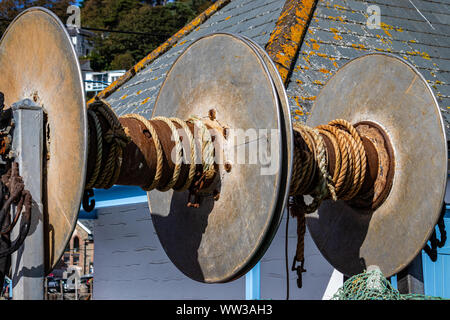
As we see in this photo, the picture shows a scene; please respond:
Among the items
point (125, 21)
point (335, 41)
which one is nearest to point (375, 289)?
point (335, 41)

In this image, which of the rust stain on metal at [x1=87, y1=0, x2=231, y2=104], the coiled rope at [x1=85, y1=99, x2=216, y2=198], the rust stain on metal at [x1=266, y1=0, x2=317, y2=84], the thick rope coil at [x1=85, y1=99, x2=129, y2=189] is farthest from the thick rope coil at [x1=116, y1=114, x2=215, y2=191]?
the rust stain on metal at [x1=87, y1=0, x2=231, y2=104]

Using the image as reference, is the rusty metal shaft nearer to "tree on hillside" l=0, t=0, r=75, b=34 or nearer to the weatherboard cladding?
the weatherboard cladding

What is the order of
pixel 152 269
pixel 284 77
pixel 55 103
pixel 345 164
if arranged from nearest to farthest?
pixel 55 103 < pixel 345 164 < pixel 284 77 < pixel 152 269

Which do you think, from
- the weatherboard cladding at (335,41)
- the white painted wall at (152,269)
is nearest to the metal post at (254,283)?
the white painted wall at (152,269)

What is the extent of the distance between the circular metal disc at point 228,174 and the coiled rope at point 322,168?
317 mm

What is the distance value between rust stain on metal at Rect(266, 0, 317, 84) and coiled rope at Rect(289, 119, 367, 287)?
77.8 inches

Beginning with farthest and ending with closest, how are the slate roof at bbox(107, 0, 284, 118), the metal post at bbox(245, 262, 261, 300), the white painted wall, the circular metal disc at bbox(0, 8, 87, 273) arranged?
the slate roof at bbox(107, 0, 284, 118), the white painted wall, the metal post at bbox(245, 262, 261, 300), the circular metal disc at bbox(0, 8, 87, 273)

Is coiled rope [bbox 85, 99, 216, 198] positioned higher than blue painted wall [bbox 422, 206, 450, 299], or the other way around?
coiled rope [bbox 85, 99, 216, 198]

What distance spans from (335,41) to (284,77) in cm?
92

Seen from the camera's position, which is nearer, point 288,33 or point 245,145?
point 245,145

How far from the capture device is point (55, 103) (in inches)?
96.3

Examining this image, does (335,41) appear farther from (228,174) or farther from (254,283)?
(228,174)

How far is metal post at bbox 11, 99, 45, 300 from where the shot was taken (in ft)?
8.00

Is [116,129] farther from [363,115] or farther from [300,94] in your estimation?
[300,94]
